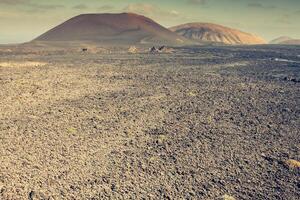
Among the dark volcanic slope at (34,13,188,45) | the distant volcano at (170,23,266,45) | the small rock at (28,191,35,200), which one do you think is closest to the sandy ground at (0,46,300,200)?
the small rock at (28,191,35,200)

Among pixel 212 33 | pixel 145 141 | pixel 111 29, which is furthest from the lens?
pixel 212 33

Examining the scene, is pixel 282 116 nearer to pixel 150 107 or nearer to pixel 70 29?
pixel 150 107

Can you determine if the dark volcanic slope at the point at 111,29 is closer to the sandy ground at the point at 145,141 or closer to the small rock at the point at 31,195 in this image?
the sandy ground at the point at 145,141

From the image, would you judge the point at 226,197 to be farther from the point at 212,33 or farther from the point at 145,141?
the point at 212,33

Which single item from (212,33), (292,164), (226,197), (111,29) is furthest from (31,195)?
(212,33)

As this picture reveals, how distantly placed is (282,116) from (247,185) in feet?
21.6

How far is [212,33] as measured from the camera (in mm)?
148875

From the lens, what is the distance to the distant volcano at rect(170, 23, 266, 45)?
144375mm

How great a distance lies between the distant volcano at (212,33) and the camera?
474 feet

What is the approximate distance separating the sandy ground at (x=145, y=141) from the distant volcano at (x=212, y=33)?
124 meters

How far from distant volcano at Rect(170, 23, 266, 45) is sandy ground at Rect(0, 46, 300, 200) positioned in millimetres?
124125

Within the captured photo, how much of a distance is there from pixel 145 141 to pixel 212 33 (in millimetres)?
143160

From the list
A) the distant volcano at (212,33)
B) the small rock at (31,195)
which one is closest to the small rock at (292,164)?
the small rock at (31,195)

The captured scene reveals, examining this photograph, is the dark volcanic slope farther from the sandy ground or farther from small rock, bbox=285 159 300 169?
small rock, bbox=285 159 300 169
